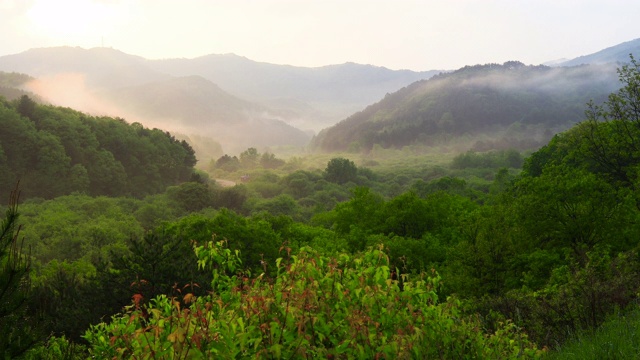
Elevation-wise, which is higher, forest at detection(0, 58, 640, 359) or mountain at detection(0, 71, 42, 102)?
mountain at detection(0, 71, 42, 102)

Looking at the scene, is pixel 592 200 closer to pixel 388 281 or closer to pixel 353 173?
pixel 388 281

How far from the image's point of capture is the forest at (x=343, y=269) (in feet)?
24.5

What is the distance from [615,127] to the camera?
4253 cm

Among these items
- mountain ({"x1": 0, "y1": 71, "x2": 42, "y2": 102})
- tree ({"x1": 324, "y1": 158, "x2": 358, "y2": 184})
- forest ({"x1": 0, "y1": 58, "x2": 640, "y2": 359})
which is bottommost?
tree ({"x1": 324, "y1": 158, "x2": 358, "y2": 184})

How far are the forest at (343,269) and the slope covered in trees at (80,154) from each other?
564 millimetres

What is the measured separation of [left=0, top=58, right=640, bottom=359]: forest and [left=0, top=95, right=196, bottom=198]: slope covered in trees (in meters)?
0.56

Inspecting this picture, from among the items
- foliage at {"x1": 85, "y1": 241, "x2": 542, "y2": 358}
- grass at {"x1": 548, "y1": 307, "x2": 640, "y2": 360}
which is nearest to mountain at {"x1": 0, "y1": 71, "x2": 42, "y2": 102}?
foliage at {"x1": 85, "y1": 241, "x2": 542, "y2": 358}

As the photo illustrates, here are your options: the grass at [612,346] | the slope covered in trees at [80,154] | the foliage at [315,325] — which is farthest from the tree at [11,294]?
the slope covered in trees at [80,154]

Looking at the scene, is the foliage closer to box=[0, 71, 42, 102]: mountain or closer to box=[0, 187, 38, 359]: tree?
box=[0, 187, 38, 359]: tree

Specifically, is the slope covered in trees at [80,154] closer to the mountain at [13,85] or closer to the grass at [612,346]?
the mountain at [13,85]

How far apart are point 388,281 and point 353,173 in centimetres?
16542

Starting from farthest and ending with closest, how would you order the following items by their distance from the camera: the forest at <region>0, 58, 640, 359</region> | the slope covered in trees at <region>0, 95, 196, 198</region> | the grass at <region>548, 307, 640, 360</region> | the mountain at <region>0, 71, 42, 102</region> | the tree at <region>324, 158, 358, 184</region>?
1. the tree at <region>324, 158, 358, 184</region>
2. the mountain at <region>0, 71, 42, 102</region>
3. the slope covered in trees at <region>0, 95, 196, 198</region>
4. the grass at <region>548, 307, 640, 360</region>
5. the forest at <region>0, 58, 640, 359</region>

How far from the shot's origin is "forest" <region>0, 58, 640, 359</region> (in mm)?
7469

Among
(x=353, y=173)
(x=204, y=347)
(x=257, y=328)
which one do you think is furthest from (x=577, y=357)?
(x=353, y=173)
